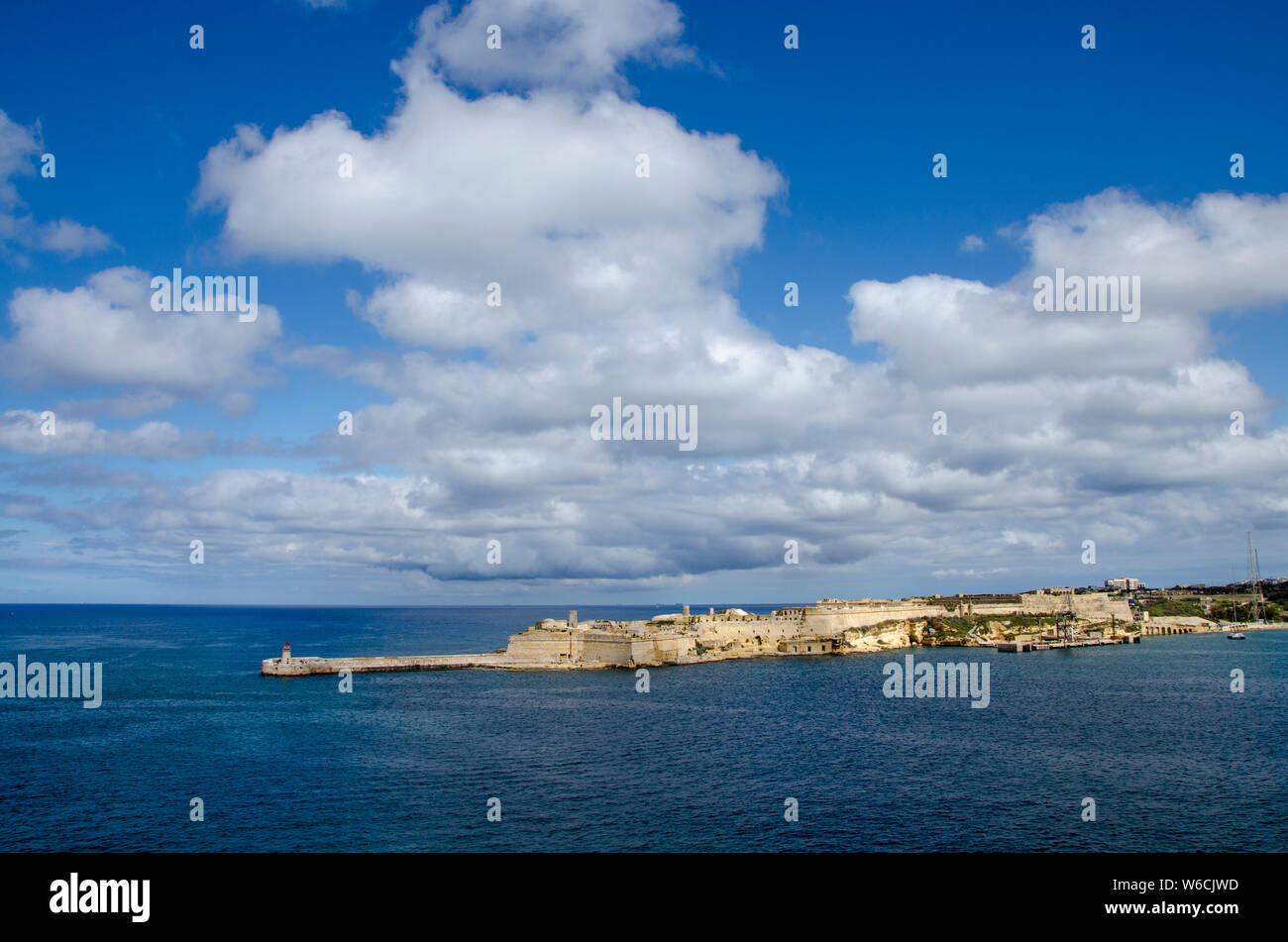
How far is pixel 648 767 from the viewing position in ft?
147

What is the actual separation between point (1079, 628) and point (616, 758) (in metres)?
129

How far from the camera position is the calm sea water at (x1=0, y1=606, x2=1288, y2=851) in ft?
108

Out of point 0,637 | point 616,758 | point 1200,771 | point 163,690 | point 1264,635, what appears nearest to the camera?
point 1200,771

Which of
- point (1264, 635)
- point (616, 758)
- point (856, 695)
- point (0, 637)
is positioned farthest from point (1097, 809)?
point (0, 637)

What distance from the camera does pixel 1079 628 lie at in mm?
145500

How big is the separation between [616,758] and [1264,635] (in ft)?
492

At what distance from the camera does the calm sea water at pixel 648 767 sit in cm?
→ 3284

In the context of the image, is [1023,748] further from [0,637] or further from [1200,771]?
[0,637]
